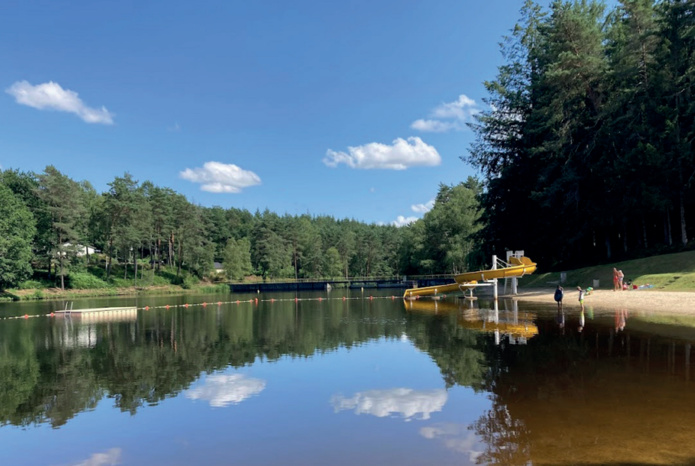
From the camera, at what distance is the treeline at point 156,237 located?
66375 millimetres

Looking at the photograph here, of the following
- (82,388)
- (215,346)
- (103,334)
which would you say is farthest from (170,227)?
(82,388)

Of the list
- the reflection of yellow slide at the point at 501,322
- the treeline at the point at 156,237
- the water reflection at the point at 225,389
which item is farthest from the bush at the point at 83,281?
the water reflection at the point at 225,389

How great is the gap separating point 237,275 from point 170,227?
1700cm

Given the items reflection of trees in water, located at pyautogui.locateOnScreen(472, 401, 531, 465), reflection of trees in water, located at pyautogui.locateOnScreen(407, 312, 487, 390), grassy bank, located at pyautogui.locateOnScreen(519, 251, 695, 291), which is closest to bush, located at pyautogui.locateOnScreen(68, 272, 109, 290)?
reflection of trees in water, located at pyautogui.locateOnScreen(407, 312, 487, 390)

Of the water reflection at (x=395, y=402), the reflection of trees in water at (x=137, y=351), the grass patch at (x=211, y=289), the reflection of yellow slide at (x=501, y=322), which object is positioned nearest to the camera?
the water reflection at (x=395, y=402)

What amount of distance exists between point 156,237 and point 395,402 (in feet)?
276

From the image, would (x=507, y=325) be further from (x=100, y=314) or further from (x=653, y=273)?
(x=100, y=314)

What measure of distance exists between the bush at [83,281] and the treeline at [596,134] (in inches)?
2422

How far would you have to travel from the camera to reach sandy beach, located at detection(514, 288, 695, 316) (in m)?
24.1

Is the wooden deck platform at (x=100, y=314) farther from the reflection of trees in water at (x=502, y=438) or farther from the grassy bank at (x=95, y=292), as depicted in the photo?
the reflection of trees in water at (x=502, y=438)

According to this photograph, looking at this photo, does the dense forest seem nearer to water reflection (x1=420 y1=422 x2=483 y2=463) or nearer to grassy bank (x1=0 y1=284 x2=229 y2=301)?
grassy bank (x1=0 y1=284 x2=229 y2=301)

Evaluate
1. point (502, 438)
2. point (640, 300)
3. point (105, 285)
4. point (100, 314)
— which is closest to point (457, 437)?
point (502, 438)

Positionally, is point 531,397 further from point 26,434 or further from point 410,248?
point 410,248

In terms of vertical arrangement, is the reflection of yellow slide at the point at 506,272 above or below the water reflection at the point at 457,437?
above
